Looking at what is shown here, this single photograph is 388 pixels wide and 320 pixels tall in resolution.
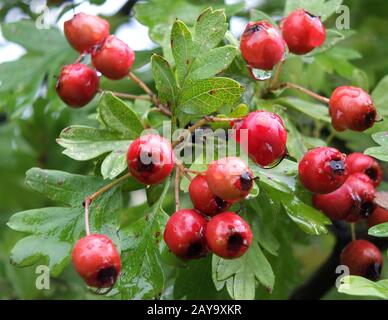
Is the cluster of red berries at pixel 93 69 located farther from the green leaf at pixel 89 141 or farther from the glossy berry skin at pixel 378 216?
the glossy berry skin at pixel 378 216

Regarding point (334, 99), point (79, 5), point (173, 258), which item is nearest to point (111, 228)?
point (173, 258)

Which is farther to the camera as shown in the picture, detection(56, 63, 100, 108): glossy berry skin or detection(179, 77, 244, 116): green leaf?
detection(56, 63, 100, 108): glossy berry skin

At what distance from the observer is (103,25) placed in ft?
5.25

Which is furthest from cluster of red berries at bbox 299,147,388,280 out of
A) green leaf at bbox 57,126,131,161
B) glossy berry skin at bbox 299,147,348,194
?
green leaf at bbox 57,126,131,161

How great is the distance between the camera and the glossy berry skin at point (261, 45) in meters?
1.45

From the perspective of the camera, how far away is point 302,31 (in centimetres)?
158

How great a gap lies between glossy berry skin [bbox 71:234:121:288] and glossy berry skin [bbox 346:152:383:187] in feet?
1.99

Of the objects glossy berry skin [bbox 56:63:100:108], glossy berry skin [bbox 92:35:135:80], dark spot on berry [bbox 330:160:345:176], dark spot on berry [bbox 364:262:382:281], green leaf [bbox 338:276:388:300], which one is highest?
glossy berry skin [bbox 92:35:135:80]

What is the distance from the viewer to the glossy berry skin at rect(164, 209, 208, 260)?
1288mm

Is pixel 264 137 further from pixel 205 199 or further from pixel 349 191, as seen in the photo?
pixel 349 191

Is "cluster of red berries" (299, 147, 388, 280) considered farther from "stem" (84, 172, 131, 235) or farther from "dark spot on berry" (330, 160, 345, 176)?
"stem" (84, 172, 131, 235)

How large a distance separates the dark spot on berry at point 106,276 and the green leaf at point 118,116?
1.07ft
